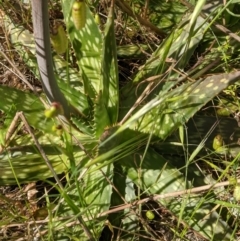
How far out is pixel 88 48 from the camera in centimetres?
136

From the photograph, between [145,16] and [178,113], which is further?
[145,16]

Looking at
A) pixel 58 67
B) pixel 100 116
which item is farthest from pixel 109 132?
pixel 58 67

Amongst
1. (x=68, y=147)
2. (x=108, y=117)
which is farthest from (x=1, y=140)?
(x=108, y=117)

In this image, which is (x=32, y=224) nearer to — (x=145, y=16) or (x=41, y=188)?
(x=41, y=188)

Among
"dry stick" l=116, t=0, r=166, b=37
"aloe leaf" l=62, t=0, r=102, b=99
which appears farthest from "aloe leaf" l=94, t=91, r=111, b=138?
"dry stick" l=116, t=0, r=166, b=37

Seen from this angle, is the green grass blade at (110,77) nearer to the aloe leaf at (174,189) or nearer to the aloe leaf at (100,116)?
the aloe leaf at (100,116)

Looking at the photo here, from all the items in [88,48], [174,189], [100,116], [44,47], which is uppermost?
[44,47]

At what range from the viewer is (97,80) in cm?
138

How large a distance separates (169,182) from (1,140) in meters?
0.45

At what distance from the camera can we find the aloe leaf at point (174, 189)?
4.11ft

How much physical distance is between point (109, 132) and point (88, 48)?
0.31m

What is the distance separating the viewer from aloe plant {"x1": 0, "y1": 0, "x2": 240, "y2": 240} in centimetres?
122

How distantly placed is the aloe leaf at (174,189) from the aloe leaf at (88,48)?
24 centimetres

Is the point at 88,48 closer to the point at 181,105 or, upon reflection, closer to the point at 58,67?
the point at 58,67
